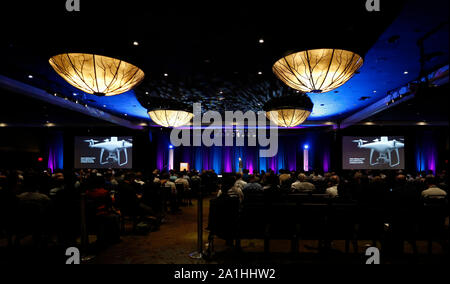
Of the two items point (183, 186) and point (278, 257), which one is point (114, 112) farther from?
point (278, 257)

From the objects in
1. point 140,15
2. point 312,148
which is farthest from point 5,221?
point 312,148

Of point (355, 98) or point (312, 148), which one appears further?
point (312, 148)

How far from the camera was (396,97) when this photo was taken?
871cm

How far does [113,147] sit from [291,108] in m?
13.5

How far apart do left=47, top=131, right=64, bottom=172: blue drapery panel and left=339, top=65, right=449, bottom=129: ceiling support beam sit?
60.3 ft

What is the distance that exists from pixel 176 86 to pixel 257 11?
4.52 metres

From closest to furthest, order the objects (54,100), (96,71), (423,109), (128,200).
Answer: (96,71)
(128,200)
(54,100)
(423,109)

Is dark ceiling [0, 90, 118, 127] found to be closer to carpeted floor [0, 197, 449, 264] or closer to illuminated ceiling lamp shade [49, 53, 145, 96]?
carpeted floor [0, 197, 449, 264]

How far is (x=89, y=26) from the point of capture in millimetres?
2928

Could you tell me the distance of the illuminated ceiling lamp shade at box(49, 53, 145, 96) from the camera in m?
3.15

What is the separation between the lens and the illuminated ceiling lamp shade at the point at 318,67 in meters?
3.04

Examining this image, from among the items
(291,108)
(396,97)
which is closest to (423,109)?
(396,97)

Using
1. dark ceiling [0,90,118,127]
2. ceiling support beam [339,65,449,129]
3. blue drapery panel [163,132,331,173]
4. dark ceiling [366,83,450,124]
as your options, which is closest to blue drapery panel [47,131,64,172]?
dark ceiling [0,90,118,127]

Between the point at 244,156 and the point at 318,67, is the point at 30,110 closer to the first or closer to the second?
the point at 318,67
